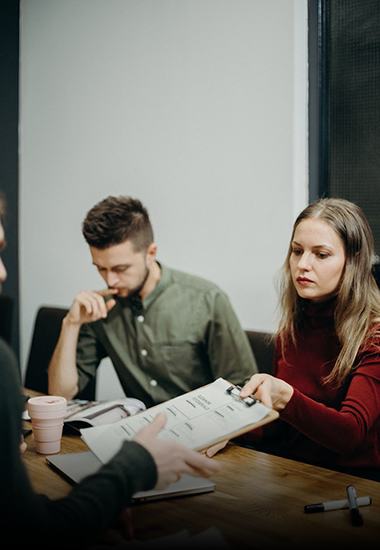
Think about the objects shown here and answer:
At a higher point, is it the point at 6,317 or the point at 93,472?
the point at 6,317

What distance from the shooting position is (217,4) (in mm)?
2230

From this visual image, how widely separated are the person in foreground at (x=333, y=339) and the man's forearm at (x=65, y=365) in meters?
0.60

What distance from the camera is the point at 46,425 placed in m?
1.22

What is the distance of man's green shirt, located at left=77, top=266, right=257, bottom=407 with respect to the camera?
1.79 meters

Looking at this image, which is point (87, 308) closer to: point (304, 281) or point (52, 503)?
point (304, 281)

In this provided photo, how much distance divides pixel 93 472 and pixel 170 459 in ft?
0.56

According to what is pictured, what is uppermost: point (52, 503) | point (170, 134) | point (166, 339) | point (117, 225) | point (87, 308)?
point (170, 134)

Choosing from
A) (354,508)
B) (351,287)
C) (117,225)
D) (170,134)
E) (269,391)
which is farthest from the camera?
(170,134)

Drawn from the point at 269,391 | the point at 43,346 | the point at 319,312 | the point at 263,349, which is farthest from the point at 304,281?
the point at 43,346

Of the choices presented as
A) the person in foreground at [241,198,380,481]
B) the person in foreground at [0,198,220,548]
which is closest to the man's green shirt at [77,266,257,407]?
the person in foreground at [241,198,380,481]

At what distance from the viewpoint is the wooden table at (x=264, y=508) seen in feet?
2.82

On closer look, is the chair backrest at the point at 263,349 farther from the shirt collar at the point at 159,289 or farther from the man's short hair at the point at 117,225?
the man's short hair at the point at 117,225

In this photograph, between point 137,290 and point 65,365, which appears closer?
point 65,365

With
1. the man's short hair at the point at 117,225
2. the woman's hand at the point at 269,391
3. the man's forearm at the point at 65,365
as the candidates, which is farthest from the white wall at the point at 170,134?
the woman's hand at the point at 269,391
